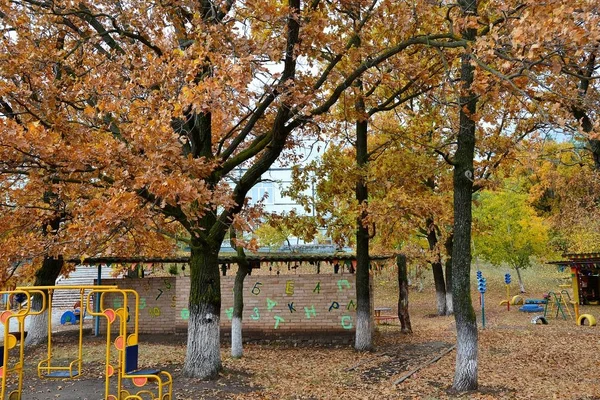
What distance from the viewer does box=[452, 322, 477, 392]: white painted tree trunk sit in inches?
313

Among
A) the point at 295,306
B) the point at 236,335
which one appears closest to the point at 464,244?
the point at 236,335

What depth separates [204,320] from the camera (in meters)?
8.92

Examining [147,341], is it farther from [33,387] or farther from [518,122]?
[518,122]

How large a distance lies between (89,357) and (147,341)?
11.9 feet

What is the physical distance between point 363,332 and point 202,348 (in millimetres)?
5469

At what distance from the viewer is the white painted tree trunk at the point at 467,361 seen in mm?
7941

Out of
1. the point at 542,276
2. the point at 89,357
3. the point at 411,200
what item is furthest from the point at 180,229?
the point at 542,276

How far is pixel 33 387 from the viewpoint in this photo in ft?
28.3

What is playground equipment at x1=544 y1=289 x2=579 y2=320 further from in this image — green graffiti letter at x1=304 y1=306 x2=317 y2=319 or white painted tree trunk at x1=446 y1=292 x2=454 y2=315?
green graffiti letter at x1=304 y1=306 x2=317 y2=319

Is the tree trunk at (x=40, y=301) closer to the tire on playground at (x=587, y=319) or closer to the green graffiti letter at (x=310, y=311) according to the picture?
the green graffiti letter at (x=310, y=311)

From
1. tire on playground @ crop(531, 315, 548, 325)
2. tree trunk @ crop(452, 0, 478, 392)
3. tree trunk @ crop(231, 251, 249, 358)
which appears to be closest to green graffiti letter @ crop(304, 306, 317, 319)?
tree trunk @ crop(231, 251, 249, 358)

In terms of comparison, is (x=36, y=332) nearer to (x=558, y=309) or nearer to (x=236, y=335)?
(x=236, y=335)

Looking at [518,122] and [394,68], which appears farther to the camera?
[518,122]

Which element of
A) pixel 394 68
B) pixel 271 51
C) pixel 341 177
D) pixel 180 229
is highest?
pixel 394 68
